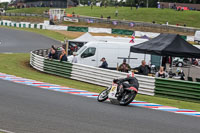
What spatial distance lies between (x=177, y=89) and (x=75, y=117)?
23.6ft

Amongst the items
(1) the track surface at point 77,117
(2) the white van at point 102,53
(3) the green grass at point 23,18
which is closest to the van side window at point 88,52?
(2) the white van at point 102,53

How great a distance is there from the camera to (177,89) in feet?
54.5

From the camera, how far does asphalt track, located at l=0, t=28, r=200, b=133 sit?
9391mm

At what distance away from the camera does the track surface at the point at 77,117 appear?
9391 millimetres

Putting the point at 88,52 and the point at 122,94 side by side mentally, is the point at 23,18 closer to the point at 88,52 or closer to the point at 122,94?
the point at 88,52

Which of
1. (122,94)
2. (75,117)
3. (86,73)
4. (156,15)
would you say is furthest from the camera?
(156,15)

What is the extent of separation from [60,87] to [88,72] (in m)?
2.71

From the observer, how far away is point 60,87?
17594 mm

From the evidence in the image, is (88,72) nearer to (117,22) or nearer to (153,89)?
(153,89)

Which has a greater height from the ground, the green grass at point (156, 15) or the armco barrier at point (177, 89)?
the green grass at point (156, 15)

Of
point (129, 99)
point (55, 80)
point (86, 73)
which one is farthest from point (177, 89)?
point (55, 80)

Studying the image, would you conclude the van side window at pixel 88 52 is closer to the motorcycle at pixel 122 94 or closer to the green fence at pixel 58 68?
the green fence at pixel 58 68

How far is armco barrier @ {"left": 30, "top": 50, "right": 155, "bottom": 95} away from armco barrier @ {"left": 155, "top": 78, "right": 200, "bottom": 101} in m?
0.38

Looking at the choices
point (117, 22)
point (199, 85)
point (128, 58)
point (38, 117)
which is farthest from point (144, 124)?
point (117, 22)
